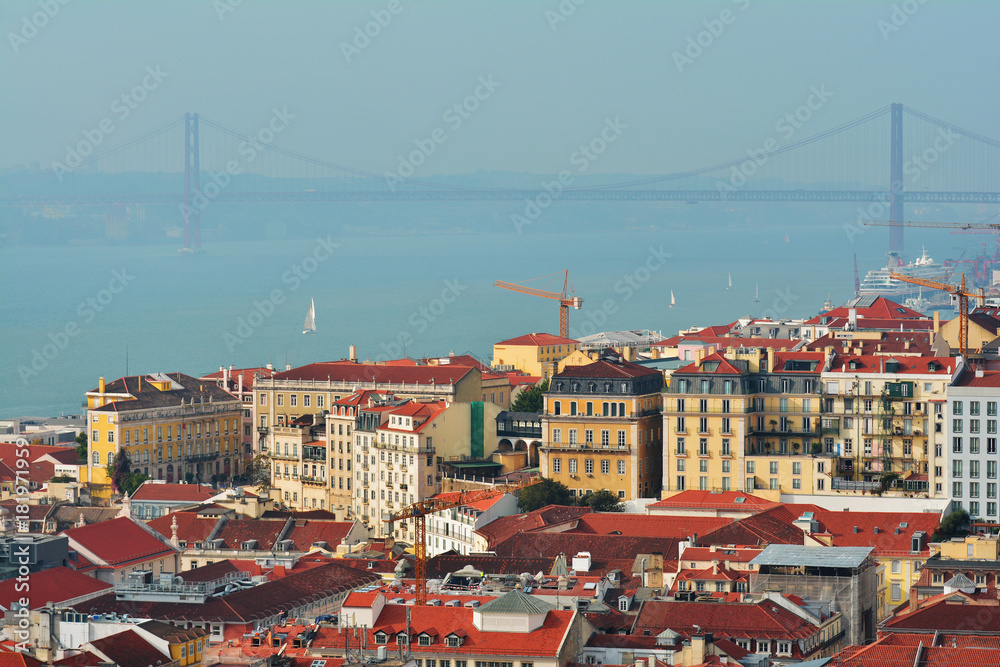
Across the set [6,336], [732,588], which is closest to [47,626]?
[732,588]

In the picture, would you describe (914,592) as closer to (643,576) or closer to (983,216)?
(643,576)

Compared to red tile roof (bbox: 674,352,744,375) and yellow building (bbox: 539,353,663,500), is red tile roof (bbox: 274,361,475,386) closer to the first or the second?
yellow building (bbox: 539,353,663,500)

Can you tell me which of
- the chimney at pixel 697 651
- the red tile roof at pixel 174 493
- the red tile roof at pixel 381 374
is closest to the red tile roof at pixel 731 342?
the red tile roof at pixel 381 374

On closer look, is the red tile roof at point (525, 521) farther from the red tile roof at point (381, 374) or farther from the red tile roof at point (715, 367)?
the red tile roof at point (381, 374)

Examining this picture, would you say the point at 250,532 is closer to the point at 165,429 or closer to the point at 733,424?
the point at 733,424

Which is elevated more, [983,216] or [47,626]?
[983,216]

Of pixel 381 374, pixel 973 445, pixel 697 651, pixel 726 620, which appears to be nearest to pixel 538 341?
pixel 381 374
